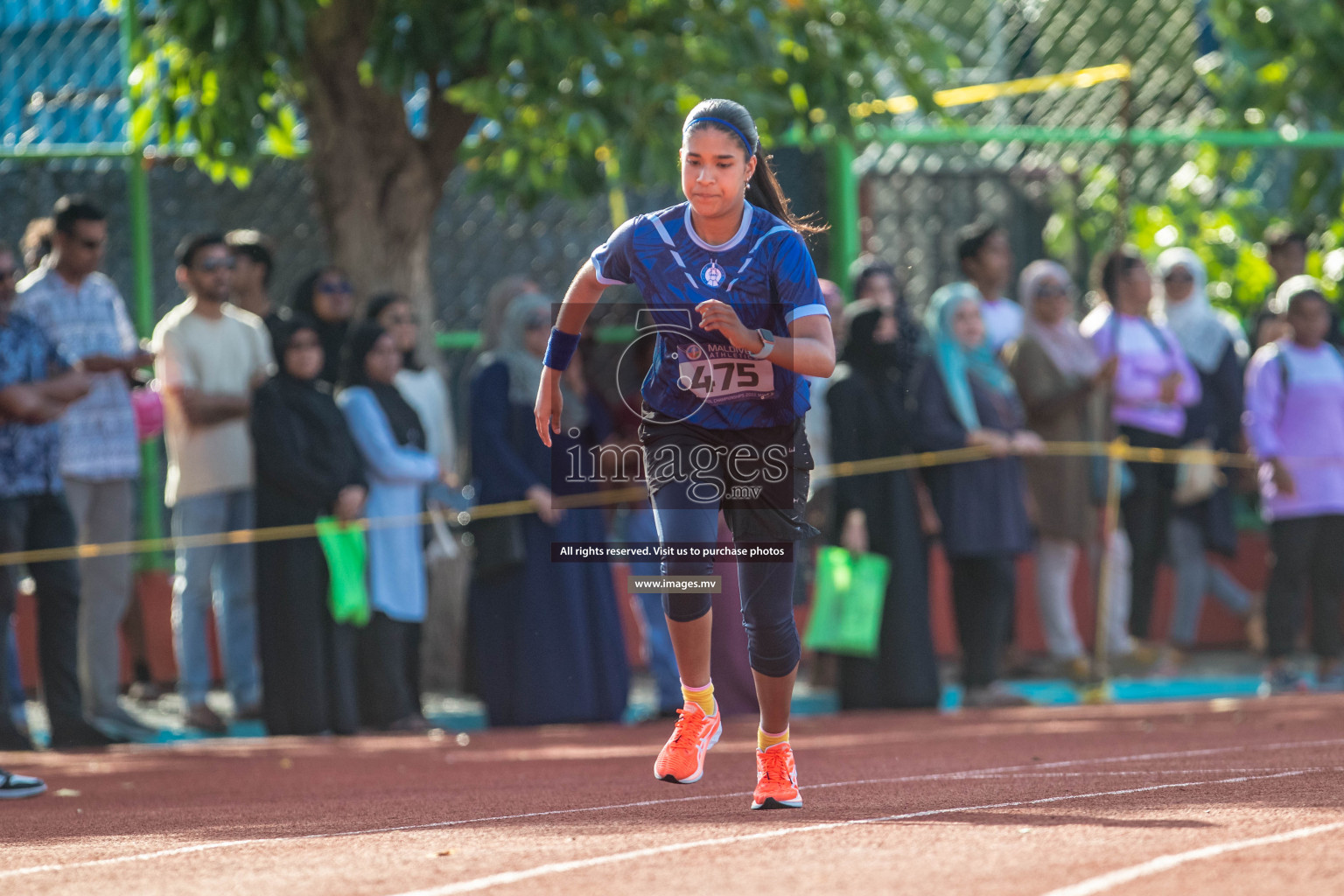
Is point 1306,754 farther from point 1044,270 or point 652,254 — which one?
point 1044,270

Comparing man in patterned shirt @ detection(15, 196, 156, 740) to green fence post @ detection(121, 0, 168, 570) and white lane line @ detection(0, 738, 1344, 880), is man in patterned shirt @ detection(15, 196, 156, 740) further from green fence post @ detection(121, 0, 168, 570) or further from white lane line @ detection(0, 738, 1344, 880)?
white lane line @ detection(0, 738, 1344, 880)

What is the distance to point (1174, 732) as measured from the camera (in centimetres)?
807

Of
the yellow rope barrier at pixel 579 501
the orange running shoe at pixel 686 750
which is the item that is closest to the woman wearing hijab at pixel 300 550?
the yellow rope barrier at pixel 579 501

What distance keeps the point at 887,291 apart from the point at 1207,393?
103 inches

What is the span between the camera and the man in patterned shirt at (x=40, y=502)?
8484 mm

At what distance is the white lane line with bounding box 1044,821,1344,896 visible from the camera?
3.90 metres

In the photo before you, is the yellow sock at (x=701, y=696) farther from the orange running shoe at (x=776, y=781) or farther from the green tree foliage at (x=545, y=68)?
the green tree foliage at (x=545, y=68)

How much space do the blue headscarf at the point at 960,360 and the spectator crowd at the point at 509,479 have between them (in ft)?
0.07

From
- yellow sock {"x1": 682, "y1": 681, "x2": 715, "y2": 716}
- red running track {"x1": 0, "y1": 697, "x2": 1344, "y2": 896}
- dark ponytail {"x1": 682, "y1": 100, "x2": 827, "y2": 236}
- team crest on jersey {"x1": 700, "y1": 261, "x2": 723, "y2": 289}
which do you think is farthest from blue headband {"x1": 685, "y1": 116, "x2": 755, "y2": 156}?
red running track {"x1": 0, "y1": 697, "x2": 1344, "y2": 896}

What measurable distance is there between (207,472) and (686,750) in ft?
16.0

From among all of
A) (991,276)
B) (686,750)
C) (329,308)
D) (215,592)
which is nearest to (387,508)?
(215,592)

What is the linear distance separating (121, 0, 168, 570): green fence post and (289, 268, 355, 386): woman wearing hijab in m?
1.38

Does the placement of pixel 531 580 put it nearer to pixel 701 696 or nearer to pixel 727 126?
pixel 701 696

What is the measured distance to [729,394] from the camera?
208 inches
